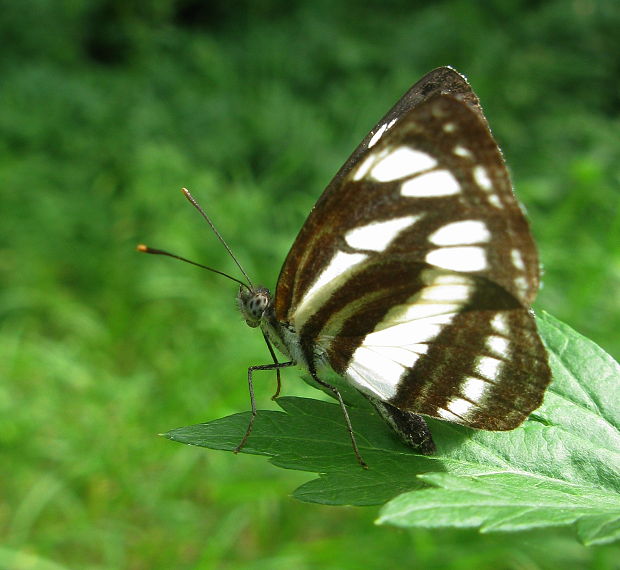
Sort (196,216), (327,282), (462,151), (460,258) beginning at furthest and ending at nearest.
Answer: (196,216) → (327,282) → (460,258) → (462,151)

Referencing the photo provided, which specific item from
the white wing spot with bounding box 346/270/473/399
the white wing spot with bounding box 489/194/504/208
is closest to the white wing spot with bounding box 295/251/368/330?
the white wing spot with bounding box 346/270/473/399

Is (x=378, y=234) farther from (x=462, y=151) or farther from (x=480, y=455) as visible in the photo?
(x=480, y=455)

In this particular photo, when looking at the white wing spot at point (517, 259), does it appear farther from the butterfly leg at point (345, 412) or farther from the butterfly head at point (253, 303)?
the butterfly head at point (253, 303)

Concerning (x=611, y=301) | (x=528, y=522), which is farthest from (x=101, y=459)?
(x=528, y=522)

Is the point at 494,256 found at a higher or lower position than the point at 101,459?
higher

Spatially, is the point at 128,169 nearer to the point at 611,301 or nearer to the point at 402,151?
the point at 611,301

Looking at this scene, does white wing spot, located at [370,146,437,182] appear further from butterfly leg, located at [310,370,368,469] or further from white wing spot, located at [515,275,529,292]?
butterfly leg, located at [310,370,368,469]

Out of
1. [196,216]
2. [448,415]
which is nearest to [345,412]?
[448,415]
